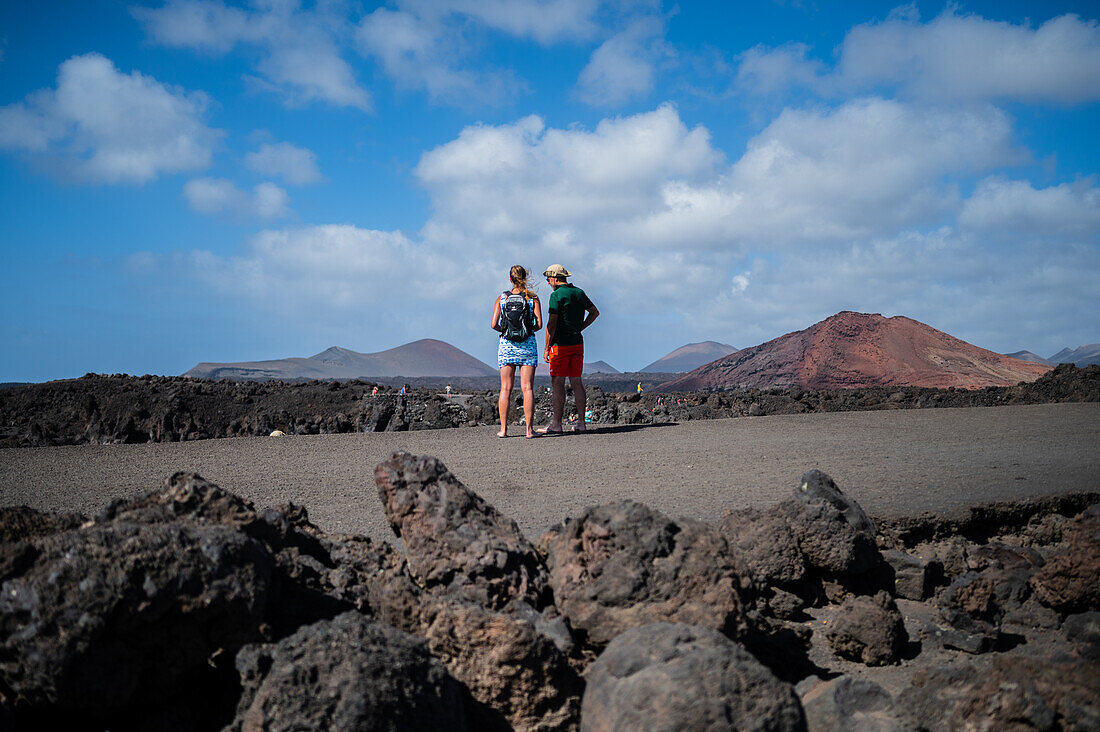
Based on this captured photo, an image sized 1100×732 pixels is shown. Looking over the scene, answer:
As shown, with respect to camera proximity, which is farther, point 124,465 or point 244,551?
point 124,465

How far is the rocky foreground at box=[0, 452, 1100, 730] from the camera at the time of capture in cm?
225

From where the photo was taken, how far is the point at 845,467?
21.9 ft

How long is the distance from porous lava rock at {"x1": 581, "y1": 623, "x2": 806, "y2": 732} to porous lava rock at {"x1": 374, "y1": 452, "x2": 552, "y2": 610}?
3.23 feet

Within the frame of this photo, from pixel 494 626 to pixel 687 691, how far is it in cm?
83

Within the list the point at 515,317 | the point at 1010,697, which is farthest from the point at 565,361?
the point at 1010,697

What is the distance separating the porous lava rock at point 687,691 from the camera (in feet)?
6.98

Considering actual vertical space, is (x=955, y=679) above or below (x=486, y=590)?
below

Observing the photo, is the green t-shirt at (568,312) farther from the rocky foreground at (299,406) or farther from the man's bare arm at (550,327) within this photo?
the rocky foreground at (299,406)

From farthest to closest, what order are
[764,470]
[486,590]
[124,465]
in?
1. [124,465]
2. [764,470]
3. [486,590]

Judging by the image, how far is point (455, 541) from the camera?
3479mm

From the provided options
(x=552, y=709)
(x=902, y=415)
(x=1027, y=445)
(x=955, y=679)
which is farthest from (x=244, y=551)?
(x=902, y=415)

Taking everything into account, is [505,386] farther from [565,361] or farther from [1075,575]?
[1075,575]

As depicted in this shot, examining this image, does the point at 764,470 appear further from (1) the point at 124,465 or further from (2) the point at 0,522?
(1) the point at 124,465

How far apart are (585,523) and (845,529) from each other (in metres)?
1.68
